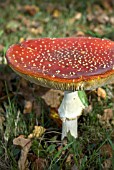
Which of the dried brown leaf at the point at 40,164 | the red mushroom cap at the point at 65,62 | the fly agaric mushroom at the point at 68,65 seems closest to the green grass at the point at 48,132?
the dried brown leaf at the point at 40,164

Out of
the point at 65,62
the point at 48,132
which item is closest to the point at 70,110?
the point at 48,132

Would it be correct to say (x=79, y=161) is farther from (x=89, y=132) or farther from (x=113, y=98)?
(x=113, y=98)

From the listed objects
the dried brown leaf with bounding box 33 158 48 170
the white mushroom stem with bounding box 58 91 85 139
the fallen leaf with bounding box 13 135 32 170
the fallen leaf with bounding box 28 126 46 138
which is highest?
the white mushroom stem with bounding box 58 91 85 139

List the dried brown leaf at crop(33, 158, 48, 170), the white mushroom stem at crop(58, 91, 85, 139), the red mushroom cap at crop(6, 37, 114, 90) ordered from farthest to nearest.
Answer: the white mushroom stem at crop(58, 91, 85, 139), the dried brown leaf at crop(33, 158, 48, 170), the red mushroom cap at crop(6, 37, 114, 90)

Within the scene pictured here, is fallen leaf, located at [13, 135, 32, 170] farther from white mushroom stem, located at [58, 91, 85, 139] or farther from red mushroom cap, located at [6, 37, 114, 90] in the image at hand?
red mushroom cap, located at [6, 37, 114, 90]

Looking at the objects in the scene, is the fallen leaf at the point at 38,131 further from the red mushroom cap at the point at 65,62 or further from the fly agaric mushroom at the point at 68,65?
the red mushroom cap at the point at 65,62

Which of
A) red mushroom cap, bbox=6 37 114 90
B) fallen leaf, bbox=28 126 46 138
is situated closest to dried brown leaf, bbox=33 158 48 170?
fallen leaf, bbox=28 126 46 138
